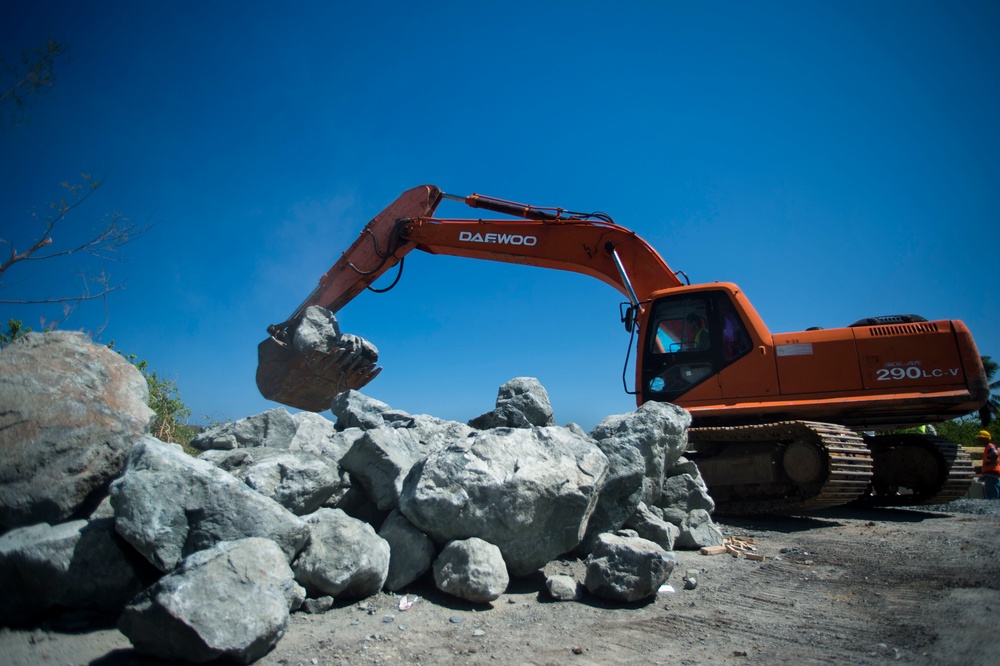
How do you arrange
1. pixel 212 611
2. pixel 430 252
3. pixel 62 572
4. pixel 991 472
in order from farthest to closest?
pixel 991 472 → pixel 430 252 → pixel 62 572 → pixel 212 611

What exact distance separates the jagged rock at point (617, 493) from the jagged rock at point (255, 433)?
2277 millimetres

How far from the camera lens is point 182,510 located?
289 centimetres

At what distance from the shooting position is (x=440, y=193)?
847 cm

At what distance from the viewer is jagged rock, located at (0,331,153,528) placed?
117 inches

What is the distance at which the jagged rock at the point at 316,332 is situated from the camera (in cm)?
738

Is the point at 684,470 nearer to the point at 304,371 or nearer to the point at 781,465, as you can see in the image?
the point at 781,465

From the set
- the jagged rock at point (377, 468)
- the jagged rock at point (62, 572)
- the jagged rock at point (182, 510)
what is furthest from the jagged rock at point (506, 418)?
the jagged rock at point (62, 572)

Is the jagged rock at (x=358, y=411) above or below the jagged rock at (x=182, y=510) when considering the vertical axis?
above

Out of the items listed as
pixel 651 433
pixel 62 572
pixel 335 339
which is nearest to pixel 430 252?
pixel 335 339

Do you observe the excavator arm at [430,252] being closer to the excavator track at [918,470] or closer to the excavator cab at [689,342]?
the excavator cab at [689,342]

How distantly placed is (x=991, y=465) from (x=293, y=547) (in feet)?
37.6

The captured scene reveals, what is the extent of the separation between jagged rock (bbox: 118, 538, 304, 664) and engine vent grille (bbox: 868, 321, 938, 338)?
6543mm

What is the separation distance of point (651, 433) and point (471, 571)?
81.1 inches

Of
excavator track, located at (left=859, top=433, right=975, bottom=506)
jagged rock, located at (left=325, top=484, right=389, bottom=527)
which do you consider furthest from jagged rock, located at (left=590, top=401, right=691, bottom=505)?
excavator track, located at (left=859, top=433, right=975, bottom=506)
